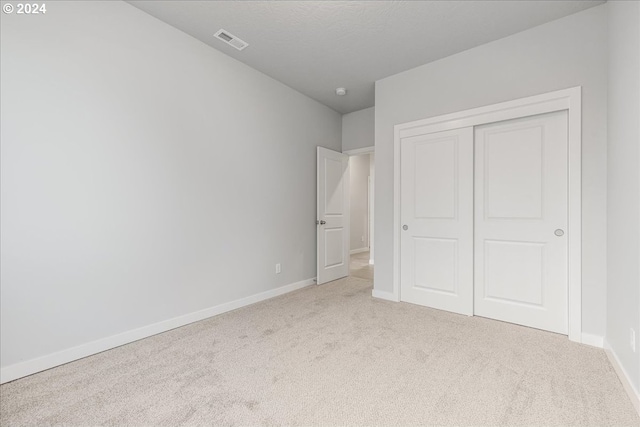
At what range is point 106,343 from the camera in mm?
2225

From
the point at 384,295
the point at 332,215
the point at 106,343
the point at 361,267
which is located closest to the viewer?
the point at 106,343

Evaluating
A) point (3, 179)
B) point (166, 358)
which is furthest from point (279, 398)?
point (3, 179)

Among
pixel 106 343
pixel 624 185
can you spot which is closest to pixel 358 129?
pixel 624 185

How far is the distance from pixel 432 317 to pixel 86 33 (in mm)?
3831

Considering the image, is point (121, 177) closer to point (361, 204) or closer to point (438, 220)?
point (438, 220)

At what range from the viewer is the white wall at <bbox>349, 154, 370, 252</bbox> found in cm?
726

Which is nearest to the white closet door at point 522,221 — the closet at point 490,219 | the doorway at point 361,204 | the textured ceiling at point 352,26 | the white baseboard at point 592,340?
the closet at point 490,219

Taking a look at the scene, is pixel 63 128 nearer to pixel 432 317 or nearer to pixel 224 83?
pixel 224 83

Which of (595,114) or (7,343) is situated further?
(595,114)

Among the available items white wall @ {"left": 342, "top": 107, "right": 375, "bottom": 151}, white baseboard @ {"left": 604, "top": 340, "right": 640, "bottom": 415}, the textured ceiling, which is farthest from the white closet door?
white wall @ {"left": 342, "top": 107, "right": 375, "bottom": 151}

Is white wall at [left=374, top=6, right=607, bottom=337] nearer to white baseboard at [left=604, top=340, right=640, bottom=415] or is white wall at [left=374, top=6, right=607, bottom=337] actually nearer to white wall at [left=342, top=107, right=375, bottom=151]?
white baseboard at [left=604, top=340, right=640, bottom=415]

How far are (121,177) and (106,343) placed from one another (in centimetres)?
130

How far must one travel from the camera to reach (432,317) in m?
2.92

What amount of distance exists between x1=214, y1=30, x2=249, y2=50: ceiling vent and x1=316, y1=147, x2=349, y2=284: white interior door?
170 centimetres
